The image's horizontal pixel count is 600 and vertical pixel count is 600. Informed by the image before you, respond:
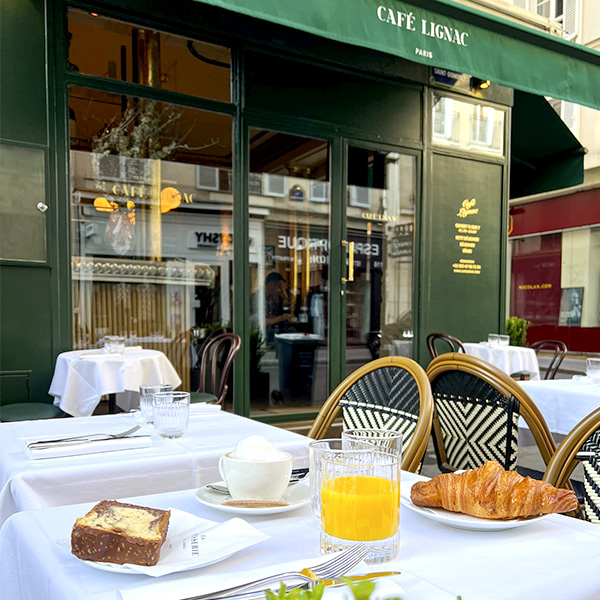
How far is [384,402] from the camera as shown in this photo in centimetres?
176

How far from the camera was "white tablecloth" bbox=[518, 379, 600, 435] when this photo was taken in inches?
109

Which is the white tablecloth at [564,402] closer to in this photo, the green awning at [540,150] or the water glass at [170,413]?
the water glass at [170,413]

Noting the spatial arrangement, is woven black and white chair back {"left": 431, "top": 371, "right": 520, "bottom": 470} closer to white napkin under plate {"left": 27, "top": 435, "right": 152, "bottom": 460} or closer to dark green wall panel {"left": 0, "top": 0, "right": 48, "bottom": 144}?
white napkin under plate {"left": 27, "top": 435, "right": 152, "bottom": 460}

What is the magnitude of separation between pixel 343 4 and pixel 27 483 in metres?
3.10

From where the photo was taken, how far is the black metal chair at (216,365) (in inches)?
166

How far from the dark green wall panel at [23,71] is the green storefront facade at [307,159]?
0.01m

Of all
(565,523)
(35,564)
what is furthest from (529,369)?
(35,564)

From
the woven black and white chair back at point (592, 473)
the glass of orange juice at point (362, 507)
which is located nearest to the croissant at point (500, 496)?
the glass of orange juice at point (362, 507)

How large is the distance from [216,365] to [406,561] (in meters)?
4.58

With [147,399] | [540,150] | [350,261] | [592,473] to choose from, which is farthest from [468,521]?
[540,150]

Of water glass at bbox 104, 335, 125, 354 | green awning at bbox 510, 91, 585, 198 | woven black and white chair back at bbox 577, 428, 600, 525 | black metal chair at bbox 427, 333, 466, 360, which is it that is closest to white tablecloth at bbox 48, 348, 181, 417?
water glass at bbox 104, 335, 125, 354

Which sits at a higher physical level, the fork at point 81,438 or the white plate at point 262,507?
the white plate at point 262,507

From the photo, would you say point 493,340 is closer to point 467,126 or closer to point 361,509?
point 467,126

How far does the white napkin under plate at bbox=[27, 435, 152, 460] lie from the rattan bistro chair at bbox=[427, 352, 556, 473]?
100cm
